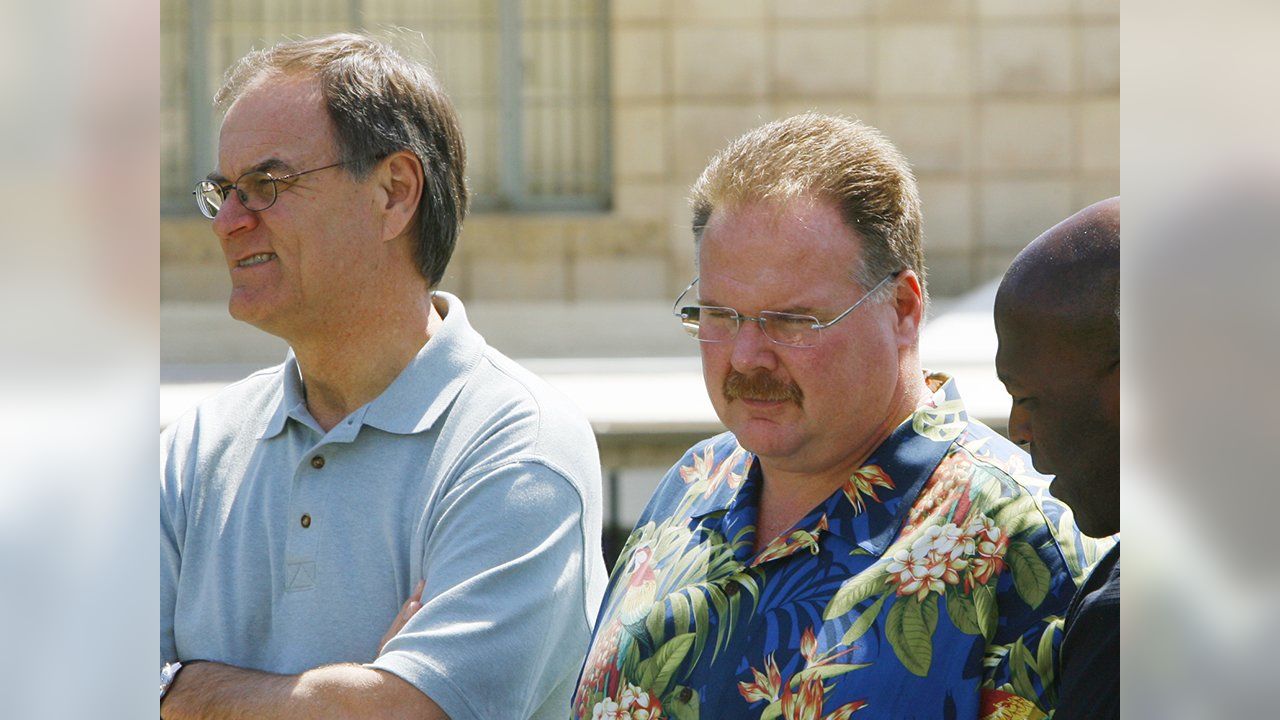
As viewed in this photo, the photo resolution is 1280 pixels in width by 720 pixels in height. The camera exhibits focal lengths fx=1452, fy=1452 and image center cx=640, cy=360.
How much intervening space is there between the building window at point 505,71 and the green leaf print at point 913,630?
8.39 metres

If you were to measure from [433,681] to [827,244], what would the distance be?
762mm

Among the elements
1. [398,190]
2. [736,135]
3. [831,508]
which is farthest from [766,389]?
[736,135]

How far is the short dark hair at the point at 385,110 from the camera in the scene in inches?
88.8

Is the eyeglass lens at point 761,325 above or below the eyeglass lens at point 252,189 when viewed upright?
below

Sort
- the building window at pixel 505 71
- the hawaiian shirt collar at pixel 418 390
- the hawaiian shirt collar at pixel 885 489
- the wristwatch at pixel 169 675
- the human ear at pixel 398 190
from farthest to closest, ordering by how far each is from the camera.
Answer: the building window at pixel 505 71, the human ear at pixel 398 190, the hawaiian shirt collar at pixel 418 390, the wristwatch at pixel 169 675, the hawaiian shirt collar at pixel 885 489

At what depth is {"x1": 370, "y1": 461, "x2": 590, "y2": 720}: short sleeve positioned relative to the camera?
191 centimetres

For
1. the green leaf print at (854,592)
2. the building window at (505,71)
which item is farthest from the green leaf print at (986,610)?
the building window at (505,71)

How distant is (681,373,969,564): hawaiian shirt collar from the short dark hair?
758 millimetres

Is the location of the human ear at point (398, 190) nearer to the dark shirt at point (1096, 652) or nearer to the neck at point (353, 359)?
the neck at point (353, 359)

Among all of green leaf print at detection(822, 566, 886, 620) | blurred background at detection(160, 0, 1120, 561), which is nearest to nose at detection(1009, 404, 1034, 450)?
green leaf print at detection(822, 566, 886, 620)

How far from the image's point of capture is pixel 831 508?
5.82 feet

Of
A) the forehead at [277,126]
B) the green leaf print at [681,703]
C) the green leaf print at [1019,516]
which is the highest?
the forehead at [277,126]

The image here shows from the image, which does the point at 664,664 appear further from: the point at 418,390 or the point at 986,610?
the point at 418,390
